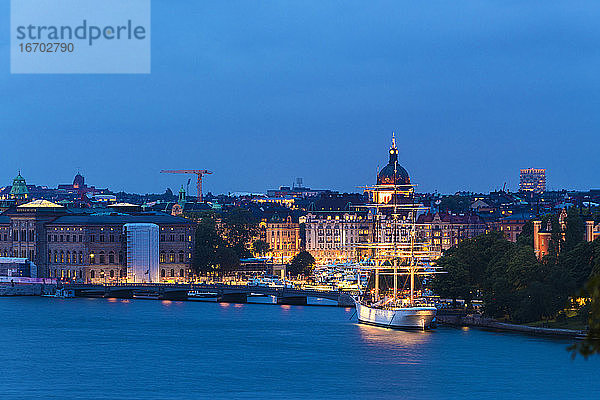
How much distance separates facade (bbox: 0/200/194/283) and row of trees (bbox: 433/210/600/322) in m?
26.5

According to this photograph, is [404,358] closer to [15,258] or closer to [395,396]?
[395,396]

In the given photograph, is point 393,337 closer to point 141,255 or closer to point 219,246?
point 141,255

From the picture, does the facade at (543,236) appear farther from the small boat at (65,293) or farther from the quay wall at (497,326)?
the small boat at (65,293)

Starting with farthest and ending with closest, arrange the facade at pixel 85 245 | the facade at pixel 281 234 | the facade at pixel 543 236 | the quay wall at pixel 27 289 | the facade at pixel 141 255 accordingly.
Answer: the facade at pixel 281 234 < the facade at pixel 85 245 < the facade at pixel 141 255 < the quay wall at pixel 27 289 < the facade at pixel 543 236

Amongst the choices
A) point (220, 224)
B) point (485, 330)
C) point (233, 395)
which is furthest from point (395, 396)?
point (220, 224)

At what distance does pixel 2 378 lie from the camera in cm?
4494

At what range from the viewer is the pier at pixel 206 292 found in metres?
75.2

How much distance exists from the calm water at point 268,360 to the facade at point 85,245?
24582 mm

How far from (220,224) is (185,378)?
74.6 metres

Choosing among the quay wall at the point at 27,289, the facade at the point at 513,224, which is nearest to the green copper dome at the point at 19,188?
the facade at the point at 513,224

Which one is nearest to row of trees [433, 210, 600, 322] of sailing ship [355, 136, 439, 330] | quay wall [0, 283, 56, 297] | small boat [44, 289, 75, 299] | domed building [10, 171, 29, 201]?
sailing ship [355, 136, 439, 330]

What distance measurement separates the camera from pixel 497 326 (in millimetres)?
58375

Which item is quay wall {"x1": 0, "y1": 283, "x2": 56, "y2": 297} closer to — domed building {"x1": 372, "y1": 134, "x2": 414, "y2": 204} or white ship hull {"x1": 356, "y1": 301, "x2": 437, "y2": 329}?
white ship hull {"x1": 356, "y1": 301, "x2": 437, "y2": 329}

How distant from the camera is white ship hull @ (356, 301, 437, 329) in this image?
198ft
